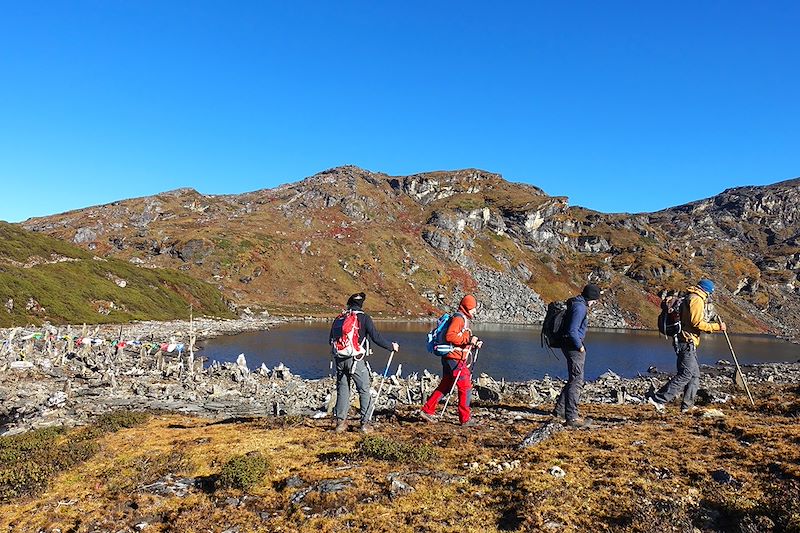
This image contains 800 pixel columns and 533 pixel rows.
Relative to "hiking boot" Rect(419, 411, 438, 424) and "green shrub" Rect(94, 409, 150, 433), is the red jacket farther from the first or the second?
"green shrub" Rect(94, 409, 150, 433)

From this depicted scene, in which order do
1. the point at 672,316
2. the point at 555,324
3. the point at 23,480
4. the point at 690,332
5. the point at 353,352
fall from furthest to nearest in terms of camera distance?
the point at 672,316
the point at 690,332
the point at 555,324
the point at 353,352
the point at 23,480

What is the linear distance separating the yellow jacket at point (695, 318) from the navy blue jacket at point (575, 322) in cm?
297

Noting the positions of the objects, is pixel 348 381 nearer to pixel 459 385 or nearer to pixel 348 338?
pixel 348 338

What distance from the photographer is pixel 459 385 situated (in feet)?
40.9

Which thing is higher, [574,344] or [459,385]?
[574,344]

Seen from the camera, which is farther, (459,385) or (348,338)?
(459,385)

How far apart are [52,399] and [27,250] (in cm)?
A: 7731

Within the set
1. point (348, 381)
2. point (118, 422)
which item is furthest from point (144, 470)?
point (118, 422)

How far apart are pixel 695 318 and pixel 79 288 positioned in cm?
8332

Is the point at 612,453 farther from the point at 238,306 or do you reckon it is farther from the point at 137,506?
the point at 238,306

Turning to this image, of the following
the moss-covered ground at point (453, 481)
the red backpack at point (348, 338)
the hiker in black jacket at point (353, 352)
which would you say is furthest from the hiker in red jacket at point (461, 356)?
the red backpack at point (348, 338)

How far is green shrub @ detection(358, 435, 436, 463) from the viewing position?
9.34 metres

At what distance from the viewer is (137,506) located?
27.5ft

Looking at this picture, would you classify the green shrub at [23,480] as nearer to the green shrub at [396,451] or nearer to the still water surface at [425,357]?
the green shrub at [396,451]
